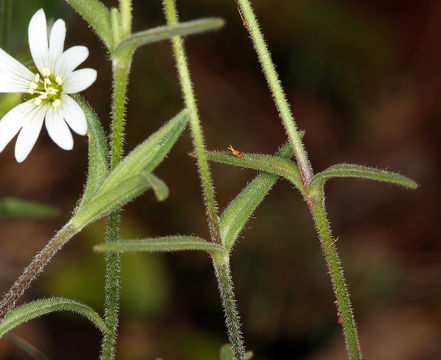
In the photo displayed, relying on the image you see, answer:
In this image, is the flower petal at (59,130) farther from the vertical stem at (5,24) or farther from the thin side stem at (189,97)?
the vertical stem at (5,24)

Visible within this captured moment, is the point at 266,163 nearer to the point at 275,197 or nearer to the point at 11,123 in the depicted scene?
the point at 11,123

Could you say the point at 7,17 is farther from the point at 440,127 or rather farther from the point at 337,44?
the point at 440,127

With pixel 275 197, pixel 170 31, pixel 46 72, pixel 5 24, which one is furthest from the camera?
pixel 275 197

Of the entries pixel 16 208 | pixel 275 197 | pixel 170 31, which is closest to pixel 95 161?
pixel 170 31

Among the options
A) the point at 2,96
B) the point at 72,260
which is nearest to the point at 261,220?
the point at 72,260

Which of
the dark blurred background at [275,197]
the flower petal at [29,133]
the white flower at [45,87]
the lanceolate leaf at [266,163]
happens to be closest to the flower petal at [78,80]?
the white flower at [45,87]

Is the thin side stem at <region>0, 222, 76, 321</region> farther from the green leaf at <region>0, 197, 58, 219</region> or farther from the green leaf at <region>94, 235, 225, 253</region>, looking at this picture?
the green leaf at <region>0, 197, 58, 219</region>
